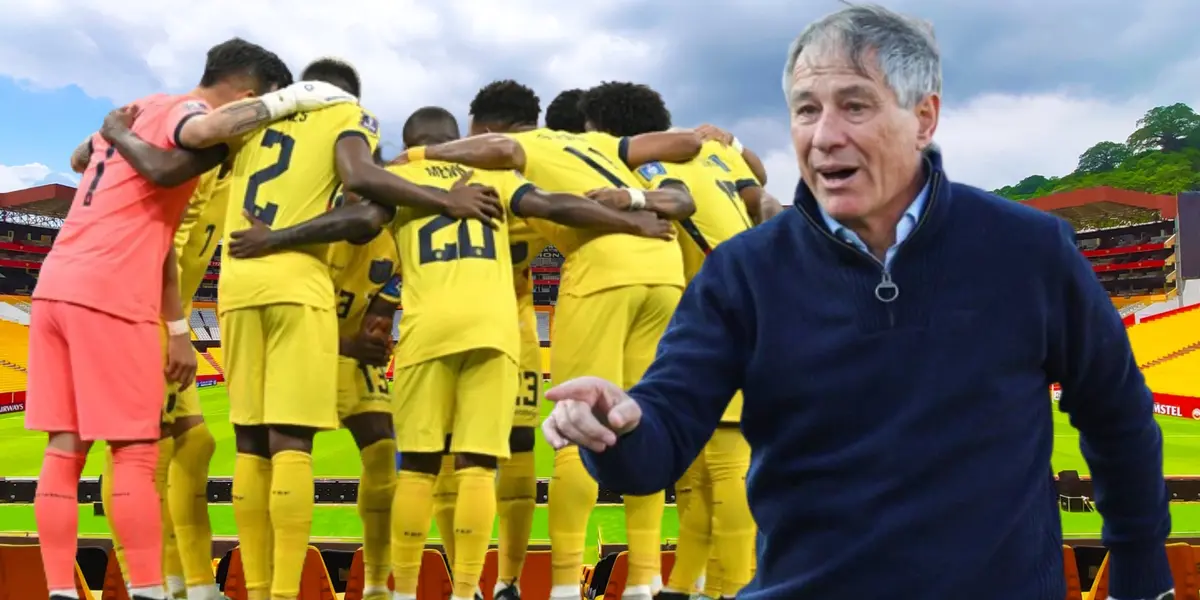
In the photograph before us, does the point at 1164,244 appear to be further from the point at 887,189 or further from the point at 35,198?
the point at 35,198

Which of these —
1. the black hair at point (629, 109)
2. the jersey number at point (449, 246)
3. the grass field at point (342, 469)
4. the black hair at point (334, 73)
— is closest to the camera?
the jersey number at point (449, 246)

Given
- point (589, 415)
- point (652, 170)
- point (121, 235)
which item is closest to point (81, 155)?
point (121, 235)

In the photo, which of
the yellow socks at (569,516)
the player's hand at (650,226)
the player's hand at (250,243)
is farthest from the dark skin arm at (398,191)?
the yellow socks at (569,516)

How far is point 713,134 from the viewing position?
14.1 feet

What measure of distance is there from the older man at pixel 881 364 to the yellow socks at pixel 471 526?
5.78 ft

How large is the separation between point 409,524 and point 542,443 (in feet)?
39.6

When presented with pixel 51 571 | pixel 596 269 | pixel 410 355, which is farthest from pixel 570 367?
pixel 51 571

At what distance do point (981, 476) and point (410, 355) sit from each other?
2.27 m

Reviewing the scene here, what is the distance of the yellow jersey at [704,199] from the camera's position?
3.73 m

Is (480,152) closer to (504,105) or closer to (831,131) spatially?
(504,105)

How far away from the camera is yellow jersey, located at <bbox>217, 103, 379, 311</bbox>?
307cm

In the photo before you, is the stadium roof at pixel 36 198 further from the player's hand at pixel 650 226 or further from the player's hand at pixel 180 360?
the player's hand at pixel 650 226

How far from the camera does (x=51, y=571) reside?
296 cm

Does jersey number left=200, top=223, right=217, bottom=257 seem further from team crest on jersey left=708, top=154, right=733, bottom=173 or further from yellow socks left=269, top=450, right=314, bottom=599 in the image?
team crest on jersey left=708, top=154, right=733, bottom=173
